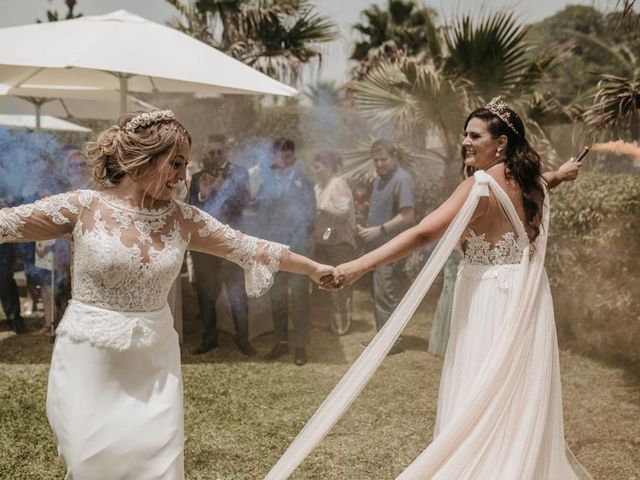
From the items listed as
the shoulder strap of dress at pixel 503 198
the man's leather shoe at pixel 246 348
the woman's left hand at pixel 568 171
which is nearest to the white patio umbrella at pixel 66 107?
the man's leather shoe at pixel 246 348

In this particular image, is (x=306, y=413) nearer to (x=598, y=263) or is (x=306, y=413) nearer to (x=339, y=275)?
(x=339, y=275)

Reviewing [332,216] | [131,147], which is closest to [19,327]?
[332,216]

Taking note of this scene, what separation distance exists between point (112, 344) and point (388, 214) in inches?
201

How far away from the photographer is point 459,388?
3.41 metres

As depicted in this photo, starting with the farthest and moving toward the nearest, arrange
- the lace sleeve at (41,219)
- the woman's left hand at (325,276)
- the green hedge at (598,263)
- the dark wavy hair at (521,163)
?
1. the green hedge at (598,263)
2. the woman's left hand at (325,276)
3. the dark wavy hair at (521,163)
4. the lace sleeve at (41,219)

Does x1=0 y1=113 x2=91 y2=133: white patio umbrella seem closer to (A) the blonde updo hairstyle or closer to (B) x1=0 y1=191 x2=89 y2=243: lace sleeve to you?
(A) the blonde updo hairstyle

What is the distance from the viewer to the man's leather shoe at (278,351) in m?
7.08

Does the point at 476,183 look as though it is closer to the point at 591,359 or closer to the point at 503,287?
the point at 503,287

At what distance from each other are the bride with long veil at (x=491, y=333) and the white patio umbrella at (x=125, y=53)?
11.9 feet

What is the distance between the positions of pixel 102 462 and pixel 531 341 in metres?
1.96

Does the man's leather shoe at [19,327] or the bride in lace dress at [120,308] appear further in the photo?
the man's leather shoe at [19,327]

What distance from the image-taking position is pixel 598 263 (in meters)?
7.14

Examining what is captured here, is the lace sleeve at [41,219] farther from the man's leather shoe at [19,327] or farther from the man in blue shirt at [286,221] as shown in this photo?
the man's leather shoe at [19,327]

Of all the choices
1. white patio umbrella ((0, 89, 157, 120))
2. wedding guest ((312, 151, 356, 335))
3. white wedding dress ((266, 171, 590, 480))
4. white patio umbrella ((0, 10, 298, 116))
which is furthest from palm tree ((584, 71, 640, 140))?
white patio umbrella ((0, 89, 157, 120))
